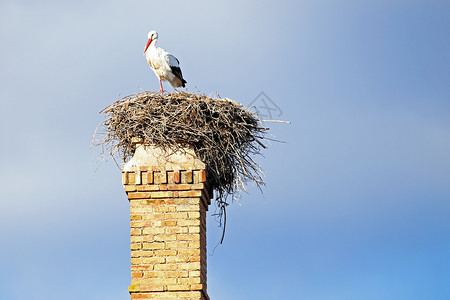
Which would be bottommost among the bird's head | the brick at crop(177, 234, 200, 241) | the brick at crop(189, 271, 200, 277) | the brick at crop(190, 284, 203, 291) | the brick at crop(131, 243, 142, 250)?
the brick at crop(190, 284, 203, 291)

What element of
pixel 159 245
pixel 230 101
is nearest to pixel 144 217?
pixel 159 245

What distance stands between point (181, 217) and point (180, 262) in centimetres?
47

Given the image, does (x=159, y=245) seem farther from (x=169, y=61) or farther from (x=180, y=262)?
(x=169, y=61)

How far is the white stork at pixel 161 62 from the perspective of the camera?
11805mm

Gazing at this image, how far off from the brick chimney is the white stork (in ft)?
11.3

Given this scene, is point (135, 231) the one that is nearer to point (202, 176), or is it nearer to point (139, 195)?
point (139, 195)

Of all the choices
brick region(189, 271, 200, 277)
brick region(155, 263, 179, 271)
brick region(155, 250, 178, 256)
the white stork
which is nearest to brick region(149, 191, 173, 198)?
brick region(155, 250, 178, 256)

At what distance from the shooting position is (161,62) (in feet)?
38.8

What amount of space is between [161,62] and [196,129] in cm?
350

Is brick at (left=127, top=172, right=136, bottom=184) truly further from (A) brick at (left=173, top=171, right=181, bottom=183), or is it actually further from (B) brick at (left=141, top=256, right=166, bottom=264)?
(B) brick at (left=141, top=256, right=166, bottom=264)

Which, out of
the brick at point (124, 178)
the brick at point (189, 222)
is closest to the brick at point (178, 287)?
the brick at point (189, 222)

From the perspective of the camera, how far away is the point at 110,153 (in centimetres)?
881

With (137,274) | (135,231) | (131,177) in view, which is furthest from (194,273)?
(131,177)

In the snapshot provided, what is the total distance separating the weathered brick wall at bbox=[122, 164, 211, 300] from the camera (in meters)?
7.87
